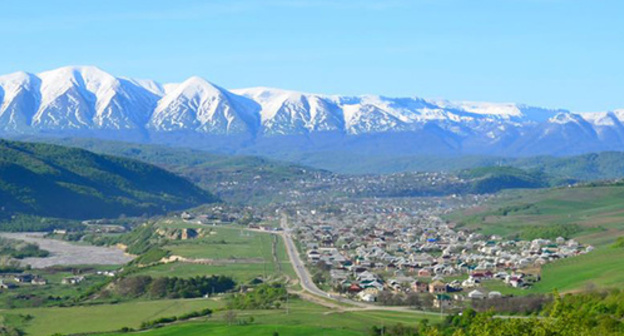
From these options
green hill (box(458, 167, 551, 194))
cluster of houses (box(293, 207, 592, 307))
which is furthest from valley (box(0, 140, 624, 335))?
green hill (box(458, 167, 551, 194))

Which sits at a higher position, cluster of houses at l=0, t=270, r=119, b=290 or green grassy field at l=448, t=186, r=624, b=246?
green grassy field at l=448, t=186, r=624, b=246

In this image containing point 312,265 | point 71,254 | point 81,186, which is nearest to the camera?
point 312,265

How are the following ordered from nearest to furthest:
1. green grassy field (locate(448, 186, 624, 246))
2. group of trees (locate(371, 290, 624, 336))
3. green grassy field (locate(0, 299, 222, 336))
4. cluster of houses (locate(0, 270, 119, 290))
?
group of trees (locate(371, 290, 624, 336)) < green grassy field (locate(0, 299, 222, 336)) < cluster of houses (locate(0, 270, 119, 290)) < green grassy field (locate(448, 186, 624, 246))

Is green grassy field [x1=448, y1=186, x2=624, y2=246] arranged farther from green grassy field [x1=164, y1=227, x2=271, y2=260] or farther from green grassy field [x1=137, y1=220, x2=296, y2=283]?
green grassy field [x1=137, y1=220, x2=296, y2=283]

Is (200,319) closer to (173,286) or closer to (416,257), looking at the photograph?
(173,286)

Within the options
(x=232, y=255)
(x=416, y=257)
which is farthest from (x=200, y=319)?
(x=416, y=257)

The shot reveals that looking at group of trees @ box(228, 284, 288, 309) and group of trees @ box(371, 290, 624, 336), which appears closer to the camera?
group of trees @ box(371, 290, 624, 336)
